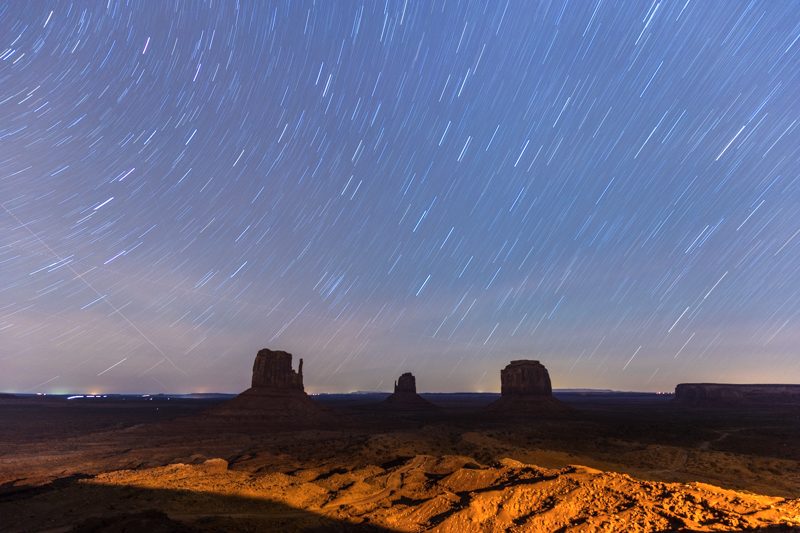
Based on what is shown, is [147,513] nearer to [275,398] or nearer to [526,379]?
[275,398]

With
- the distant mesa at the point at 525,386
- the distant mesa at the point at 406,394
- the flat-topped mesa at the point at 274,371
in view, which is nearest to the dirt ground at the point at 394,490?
the flat-topped mesa at the point at 274,371

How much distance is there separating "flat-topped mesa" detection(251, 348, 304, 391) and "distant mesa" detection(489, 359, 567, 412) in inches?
2073

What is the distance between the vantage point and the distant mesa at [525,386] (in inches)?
4218

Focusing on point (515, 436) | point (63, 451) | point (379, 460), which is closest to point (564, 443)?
point (515, 436)

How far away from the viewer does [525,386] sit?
116 metres

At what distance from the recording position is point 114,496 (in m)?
17.2

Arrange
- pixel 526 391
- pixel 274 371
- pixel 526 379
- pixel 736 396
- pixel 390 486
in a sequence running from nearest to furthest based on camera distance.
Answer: pixel 390 486
pixel 274 371
pixel 526 391
pixel 526 379
pixel 736 396

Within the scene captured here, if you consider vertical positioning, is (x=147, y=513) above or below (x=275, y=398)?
above

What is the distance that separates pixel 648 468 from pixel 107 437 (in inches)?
2102

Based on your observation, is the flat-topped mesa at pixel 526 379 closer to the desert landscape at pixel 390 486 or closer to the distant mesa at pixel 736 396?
the desert landscape at pixel 390 486

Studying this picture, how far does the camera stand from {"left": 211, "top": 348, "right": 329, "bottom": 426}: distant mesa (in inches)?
3007

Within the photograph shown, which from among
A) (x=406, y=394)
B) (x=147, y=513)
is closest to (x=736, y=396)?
(x=406, y=394)

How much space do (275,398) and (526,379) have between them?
225 feet

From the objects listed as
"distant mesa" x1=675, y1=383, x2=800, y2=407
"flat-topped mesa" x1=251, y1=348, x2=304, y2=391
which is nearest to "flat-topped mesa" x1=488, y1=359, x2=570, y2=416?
"flat-topped mesa" x1=251, y1=348, x2=304, y2=391
